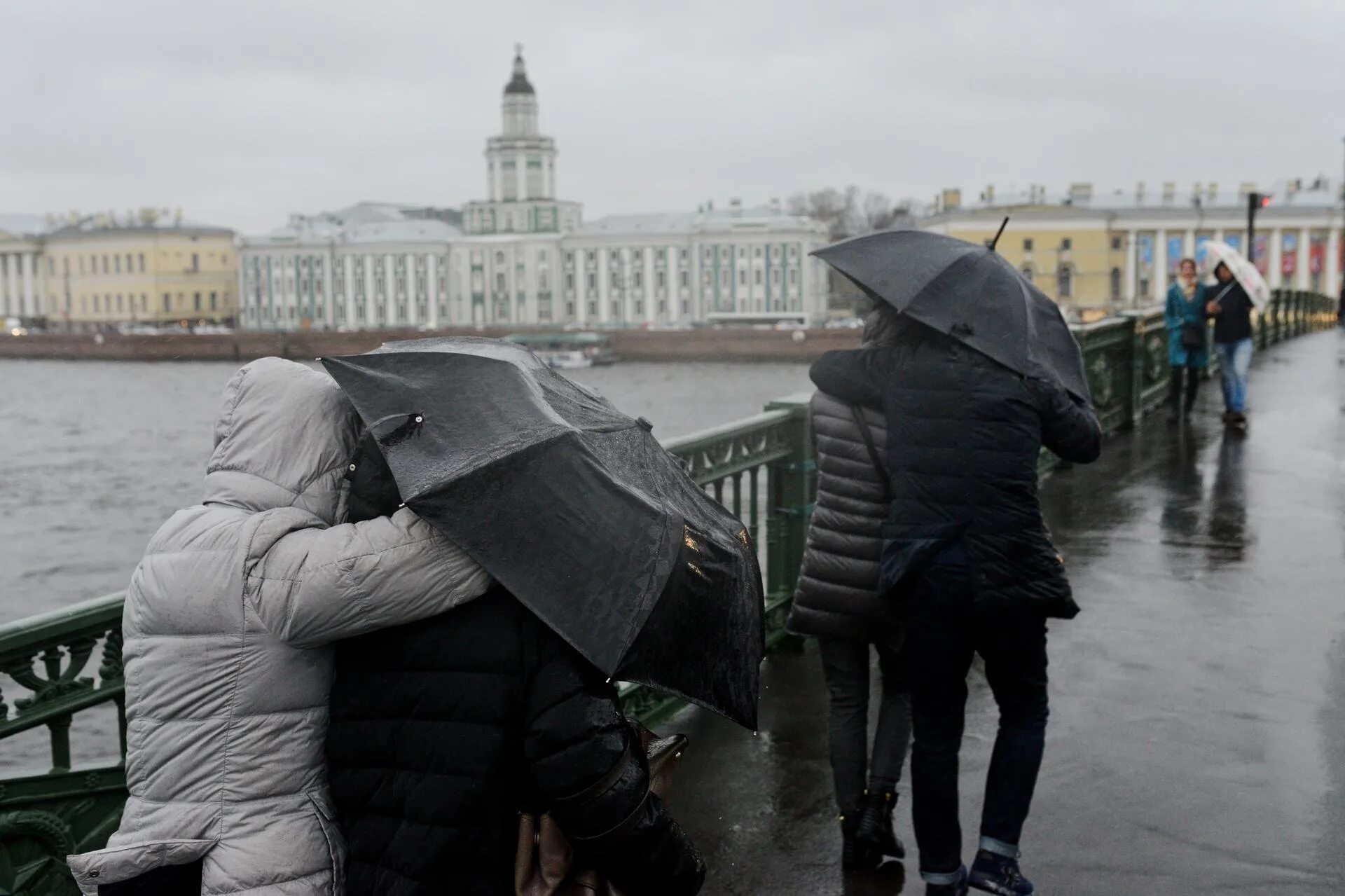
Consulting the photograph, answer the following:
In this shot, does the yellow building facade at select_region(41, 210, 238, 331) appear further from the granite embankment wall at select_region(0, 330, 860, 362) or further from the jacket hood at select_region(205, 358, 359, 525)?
the jacket hood at select_region(205, 358, 359, 525)

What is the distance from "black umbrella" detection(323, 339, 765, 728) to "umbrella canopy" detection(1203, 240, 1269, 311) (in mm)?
8389

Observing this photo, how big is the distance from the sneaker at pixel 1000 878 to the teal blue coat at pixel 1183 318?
307 inches

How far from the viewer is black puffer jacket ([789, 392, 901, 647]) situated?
2.98 m

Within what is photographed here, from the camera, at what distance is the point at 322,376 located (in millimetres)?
1786

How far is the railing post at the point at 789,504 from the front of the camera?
474cm

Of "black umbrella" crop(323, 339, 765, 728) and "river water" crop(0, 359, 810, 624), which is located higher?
"black umbrella" crop(323, 339, 765, 728)

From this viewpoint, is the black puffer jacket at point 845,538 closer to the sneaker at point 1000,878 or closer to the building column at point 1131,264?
the sneaker at point 1000,878

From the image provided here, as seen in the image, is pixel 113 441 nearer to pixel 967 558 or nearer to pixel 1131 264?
pixel 967 558

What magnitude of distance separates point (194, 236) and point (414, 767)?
100994mm

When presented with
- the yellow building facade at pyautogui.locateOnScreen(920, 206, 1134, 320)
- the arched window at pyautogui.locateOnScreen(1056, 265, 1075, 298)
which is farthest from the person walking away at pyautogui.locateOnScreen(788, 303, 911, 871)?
the arched window at pyautogui.locateOnScreen(1056, 265, 1075, 298)

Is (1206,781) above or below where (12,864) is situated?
below

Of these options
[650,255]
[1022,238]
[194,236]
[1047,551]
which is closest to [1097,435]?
[1047,551]

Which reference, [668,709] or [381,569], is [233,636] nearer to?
[381,569]

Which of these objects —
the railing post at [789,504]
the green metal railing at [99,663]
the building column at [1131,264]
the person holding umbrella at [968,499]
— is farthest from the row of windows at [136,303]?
the person holding umbrella at [968,499]
